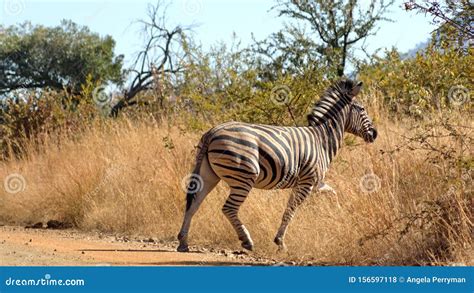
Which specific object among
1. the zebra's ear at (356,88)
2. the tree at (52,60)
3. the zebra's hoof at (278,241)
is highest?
the tree at (52,60)

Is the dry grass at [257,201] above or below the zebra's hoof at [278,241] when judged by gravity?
above

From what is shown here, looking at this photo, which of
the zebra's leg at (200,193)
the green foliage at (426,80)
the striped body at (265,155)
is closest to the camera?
the striped body at (265,155)

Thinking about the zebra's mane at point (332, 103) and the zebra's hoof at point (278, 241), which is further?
the zebra's mane at point (332, 103)

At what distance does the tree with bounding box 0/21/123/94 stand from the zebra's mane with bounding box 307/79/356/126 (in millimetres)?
22130

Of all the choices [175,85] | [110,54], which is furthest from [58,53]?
[175,85]

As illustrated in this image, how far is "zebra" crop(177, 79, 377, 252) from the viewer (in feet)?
32.4

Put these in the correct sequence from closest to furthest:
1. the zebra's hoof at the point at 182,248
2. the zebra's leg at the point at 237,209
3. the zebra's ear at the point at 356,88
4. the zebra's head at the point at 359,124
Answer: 1. the zebra's leg at the point at 237,209
2. the zebra's hoof at the point at 182,248
3. the zebra's ear at the point at 356,88
4. the zebra's head at the point at 359,124

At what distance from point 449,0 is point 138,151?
6.07m

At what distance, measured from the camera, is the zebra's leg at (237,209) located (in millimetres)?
9945

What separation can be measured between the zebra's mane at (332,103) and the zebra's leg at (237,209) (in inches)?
63.2

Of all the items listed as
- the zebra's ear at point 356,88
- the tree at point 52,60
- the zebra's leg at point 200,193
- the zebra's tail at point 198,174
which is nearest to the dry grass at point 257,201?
the zebra's ear at point 356,88

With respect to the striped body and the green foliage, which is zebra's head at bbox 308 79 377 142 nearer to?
the striped body

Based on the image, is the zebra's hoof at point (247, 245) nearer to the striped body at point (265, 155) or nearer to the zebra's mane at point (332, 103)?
the striped body at point (265, 155)

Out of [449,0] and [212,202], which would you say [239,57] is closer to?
[212,202]
